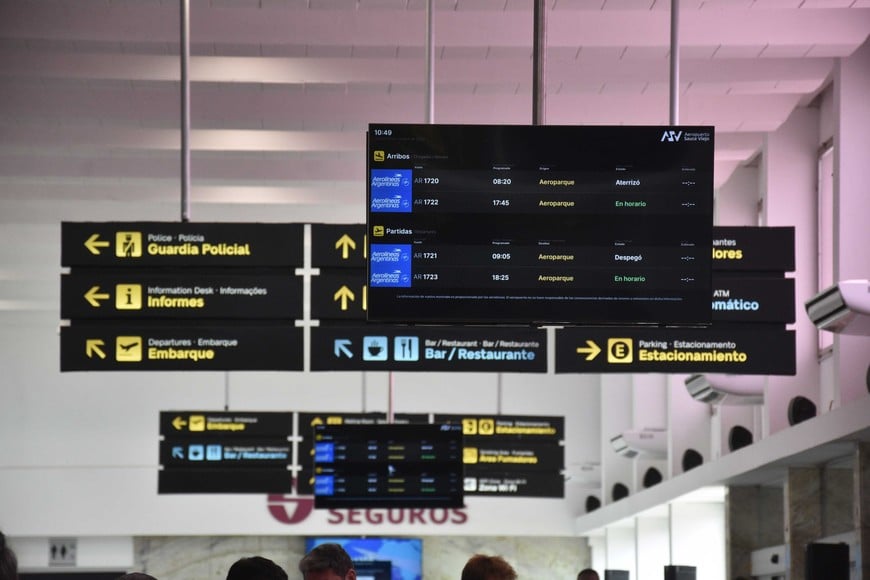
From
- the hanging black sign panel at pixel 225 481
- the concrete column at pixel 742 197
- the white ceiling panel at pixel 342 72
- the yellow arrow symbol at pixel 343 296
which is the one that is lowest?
the hanging black sign panel at pixel 225 481

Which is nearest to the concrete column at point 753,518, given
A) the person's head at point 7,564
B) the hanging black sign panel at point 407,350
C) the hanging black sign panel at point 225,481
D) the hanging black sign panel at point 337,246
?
the hanging black sign panel at point 225,481

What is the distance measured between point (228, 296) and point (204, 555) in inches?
572

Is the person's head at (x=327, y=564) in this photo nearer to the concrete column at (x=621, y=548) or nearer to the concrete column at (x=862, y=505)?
the concrete column at (x=862, y=505)

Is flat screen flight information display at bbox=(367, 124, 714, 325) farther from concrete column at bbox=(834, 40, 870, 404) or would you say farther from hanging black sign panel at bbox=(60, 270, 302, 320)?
concrete column at bbox=(834, 40, 870, 404)

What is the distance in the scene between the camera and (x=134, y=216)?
16.8m

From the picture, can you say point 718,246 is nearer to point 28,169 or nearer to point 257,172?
point 257,172

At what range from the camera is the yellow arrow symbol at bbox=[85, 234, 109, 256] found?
31.5ft

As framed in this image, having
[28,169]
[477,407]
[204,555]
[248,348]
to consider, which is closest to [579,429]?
[477,407]

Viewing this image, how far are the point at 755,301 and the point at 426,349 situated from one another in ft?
7.02

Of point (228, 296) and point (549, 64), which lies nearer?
point (228, 296)

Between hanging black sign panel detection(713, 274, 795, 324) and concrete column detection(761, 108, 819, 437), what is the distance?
3.34 m

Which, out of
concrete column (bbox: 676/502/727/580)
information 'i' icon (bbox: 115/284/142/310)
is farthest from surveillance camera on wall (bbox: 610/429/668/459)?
information 'i' icon (bbox: 115/284/142/310)

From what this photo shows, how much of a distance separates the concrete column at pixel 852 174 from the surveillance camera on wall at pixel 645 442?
25.3ft

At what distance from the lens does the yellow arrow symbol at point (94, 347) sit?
31.6ft
